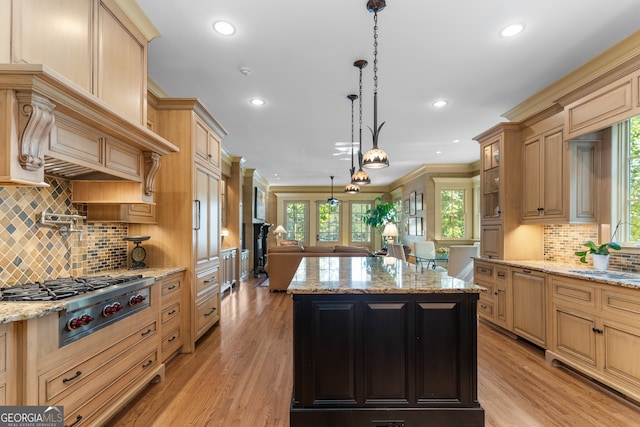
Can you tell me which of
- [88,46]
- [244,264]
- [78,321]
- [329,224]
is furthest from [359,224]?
[78,321]

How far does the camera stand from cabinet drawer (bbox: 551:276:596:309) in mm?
2613

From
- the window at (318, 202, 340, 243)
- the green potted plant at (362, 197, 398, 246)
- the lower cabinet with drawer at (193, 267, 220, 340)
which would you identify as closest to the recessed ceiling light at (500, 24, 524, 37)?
the lower cabinet with drawer at (193, 267, 220, 340)

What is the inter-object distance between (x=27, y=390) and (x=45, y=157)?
1.15m

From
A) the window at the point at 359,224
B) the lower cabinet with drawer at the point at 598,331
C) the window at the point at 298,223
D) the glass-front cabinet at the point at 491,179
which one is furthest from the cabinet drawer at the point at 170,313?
the window at the point at 359,224

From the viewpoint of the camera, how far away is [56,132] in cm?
172

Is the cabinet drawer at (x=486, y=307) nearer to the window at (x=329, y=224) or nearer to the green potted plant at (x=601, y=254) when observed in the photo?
the green potted plant at (x=601, y=254)

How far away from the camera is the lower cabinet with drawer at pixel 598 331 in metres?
2.27

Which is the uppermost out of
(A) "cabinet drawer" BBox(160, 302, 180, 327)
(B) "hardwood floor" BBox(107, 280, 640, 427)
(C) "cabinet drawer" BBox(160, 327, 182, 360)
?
(A) "cabinet drawer" BBox(160, 302, 180, 327)

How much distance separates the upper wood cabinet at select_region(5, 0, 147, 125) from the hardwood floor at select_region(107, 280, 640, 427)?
7.15ft

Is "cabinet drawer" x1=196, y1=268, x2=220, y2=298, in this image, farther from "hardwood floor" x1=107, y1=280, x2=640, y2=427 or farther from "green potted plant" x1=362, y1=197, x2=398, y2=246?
"green potted plant" x1=362, y1=197, x2=398, y2=246

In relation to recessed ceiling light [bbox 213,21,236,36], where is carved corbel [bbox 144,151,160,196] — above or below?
below

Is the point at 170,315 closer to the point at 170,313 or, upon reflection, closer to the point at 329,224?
the point at 170,313

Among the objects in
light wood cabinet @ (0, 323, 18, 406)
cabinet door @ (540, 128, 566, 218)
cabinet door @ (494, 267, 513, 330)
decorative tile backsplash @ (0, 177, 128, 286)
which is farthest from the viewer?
cabinet door @ (494, 267, 513, 330)

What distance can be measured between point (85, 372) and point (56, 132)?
4.41ft
